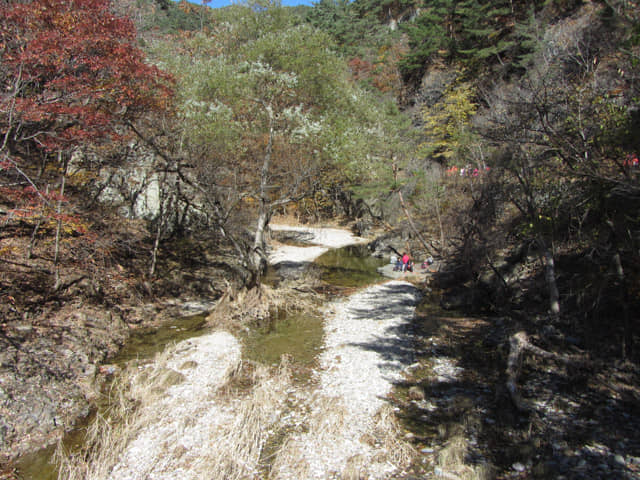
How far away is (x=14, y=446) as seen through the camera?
658 centimetres

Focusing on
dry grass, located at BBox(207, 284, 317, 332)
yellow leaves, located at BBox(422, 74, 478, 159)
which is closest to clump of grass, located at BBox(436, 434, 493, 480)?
dry grass, located at BBox(207, 284, 317, 332)

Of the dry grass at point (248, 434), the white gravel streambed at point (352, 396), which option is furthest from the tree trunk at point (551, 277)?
the dry grass at point (248, 434)

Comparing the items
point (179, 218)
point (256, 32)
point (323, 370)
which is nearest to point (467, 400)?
point (323, 370)

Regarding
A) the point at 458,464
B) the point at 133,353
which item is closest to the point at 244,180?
the point at 133,353

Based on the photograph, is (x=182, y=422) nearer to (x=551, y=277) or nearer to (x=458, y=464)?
(x=458, y=464)

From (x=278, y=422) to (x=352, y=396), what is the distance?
1842 millimetres

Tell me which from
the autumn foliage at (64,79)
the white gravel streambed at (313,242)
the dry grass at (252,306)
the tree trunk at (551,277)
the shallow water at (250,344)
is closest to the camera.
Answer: the shallow water at (250,344)

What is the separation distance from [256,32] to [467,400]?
1566 centimetres

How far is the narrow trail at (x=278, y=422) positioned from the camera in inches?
243

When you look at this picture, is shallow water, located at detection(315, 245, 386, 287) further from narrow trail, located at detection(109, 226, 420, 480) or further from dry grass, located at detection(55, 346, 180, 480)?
dry grass, located at detection(55, 346, 180, 480)

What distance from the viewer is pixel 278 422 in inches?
299

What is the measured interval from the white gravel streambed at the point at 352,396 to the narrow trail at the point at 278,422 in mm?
22

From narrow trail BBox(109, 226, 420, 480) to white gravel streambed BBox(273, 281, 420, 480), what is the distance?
0.07 feet

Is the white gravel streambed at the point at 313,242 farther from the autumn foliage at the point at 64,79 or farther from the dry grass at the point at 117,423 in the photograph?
the dry grass at the point at 117,423
